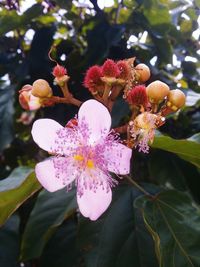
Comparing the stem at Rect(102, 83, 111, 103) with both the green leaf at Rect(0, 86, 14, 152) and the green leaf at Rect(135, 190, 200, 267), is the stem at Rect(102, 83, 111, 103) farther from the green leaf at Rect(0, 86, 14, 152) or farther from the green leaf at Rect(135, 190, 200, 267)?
the green leaf at Rect(0, 86, 14, 152)

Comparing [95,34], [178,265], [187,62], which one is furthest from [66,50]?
[178,265]

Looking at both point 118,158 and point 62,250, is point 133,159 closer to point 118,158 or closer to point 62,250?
point 62,250

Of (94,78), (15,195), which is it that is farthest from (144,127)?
(15,195)

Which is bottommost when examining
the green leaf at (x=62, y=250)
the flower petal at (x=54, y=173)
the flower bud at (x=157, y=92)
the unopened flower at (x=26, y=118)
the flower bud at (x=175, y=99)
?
the green leaf at (x=62, y=250)

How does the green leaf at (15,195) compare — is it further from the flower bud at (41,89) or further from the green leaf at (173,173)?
the green leaf at (173,173)

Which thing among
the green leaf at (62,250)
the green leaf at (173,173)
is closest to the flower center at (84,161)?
the green leaf at (62,250)
